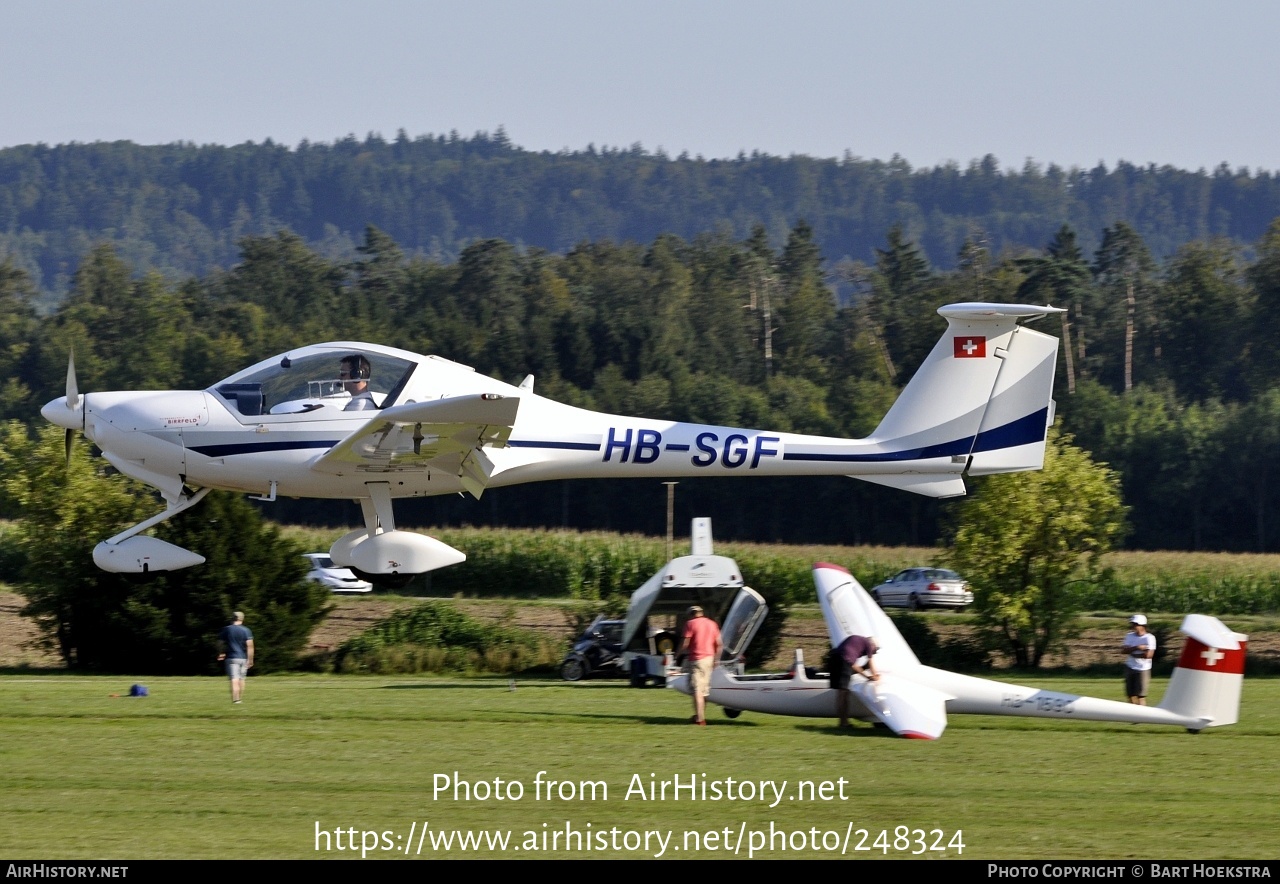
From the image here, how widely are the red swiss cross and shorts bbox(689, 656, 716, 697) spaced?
5.45 metres

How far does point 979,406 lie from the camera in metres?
17.3

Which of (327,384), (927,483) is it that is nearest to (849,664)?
(927,483)

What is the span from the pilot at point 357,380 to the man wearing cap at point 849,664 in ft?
18.8

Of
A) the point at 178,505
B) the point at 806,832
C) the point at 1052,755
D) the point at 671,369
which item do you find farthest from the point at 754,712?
the point at 671,369

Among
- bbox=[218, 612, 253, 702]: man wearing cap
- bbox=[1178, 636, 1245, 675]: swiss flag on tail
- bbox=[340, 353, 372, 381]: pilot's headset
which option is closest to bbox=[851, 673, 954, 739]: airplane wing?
bbox=[1178, 636, 1245, 675]: swiss flag on tail

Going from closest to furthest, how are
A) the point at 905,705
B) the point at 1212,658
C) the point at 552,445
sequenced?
the point at 1212,658, the point at 905,705, the point at 552,445

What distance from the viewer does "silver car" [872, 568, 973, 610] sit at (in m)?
36.4

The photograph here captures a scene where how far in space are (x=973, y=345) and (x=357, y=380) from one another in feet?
22.4

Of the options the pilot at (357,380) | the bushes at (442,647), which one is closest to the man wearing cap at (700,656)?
the pilot at (357,380)

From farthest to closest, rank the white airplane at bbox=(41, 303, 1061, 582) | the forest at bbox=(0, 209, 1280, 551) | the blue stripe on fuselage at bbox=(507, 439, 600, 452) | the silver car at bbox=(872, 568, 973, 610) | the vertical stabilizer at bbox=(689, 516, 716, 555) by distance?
the forest at bbox=(0, 209, 1280, 551) → the silver car at bbox=(872, 568, 973, 610) → the vertical stabilizer at bbox=(689, 516, 716, 555) → the blue stripe on fuselage at bbox=(507, 439, 600, 452) → the white airplane at bbox=(41, 303, 1061, 582)

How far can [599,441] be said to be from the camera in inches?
668

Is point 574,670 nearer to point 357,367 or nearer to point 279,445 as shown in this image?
point 279,445

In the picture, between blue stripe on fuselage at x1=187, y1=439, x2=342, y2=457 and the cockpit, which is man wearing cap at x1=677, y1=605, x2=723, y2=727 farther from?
blue stripe on fuselage at x1=187, y1=439, x2=342, y2=457

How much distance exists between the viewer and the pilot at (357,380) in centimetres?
1620
